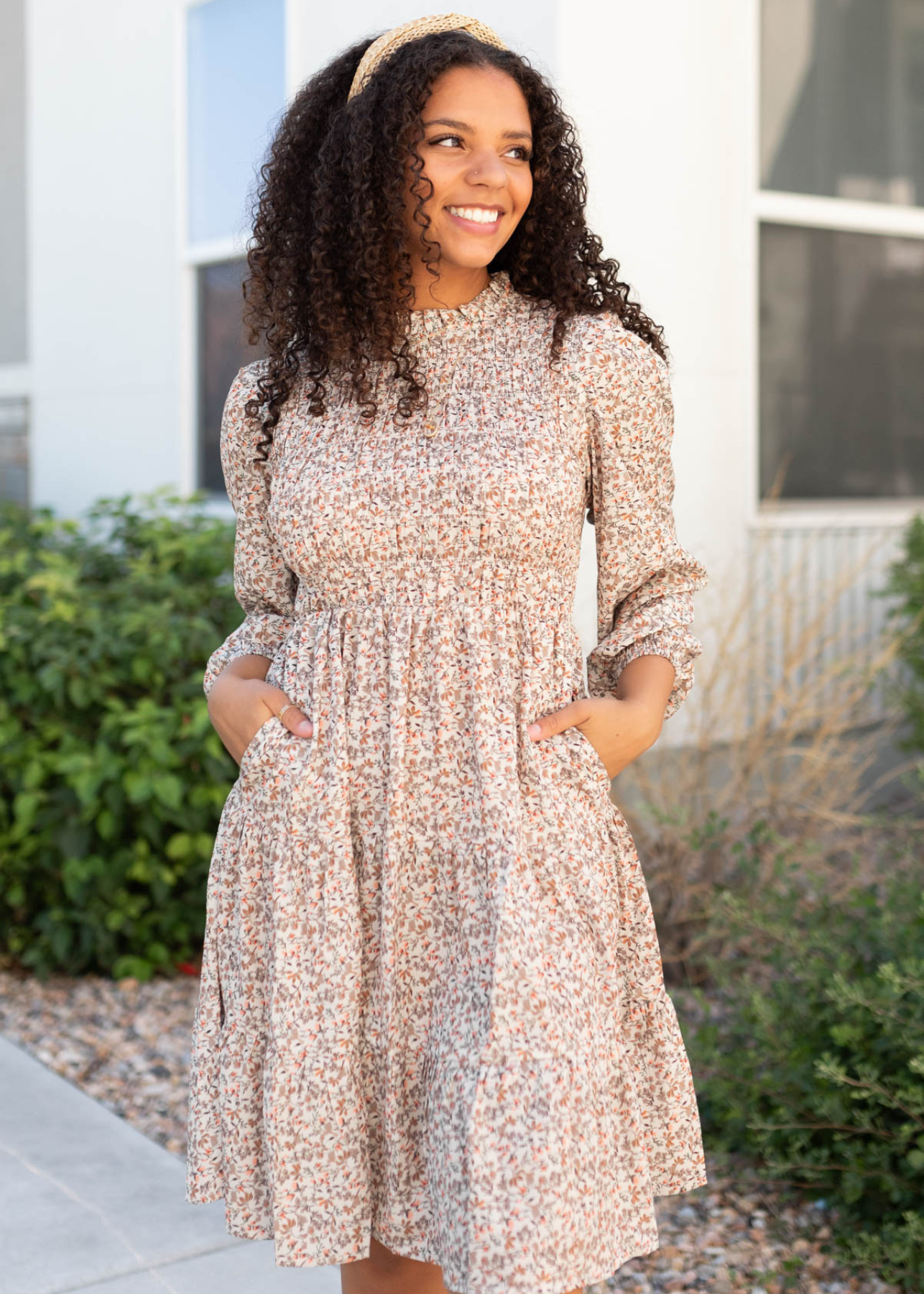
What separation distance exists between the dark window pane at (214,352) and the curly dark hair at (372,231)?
4.30 metres

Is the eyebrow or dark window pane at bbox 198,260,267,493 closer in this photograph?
the eyebrow

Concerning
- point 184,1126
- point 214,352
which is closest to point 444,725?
point 184,1126

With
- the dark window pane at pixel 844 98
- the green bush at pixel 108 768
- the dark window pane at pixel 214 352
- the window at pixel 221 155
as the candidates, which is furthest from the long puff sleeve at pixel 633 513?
the dark window pane at pixel 214 352

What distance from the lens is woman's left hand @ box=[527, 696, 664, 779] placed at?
183 cm

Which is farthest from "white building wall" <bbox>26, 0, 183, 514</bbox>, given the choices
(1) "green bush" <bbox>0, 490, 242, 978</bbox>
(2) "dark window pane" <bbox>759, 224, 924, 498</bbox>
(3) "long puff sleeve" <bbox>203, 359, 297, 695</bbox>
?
(3) "long puff sleeve" <bbox>203, 359, 297, 695</bbox>

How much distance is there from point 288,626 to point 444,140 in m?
0.72

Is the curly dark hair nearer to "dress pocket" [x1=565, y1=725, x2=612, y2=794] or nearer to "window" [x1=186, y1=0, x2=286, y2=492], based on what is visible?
"dress pocket" [x1=565, y1=725, x2=612, y2=794]

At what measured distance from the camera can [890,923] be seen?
2.98m

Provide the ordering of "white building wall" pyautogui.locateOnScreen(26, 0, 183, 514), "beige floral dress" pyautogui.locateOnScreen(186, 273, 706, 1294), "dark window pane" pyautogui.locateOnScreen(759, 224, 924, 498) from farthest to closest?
"white building wall" pyautogui.locateOnScreen(26, 0, 183, 514) → "dark window pane" pyautogui.locateOnScreen(759, 224, 924, 498) → "beige floral dress" pyautogui.locateOnScreen(186, 273, 706, 1294)

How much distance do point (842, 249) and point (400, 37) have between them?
4.15 m

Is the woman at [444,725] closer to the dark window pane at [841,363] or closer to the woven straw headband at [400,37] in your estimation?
the woven straw headband at [400,37]

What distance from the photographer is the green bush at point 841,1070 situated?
2.60 m

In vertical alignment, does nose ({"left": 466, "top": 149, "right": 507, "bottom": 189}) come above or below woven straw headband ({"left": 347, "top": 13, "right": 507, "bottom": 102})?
below

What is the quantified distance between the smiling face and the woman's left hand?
603 millimetres
